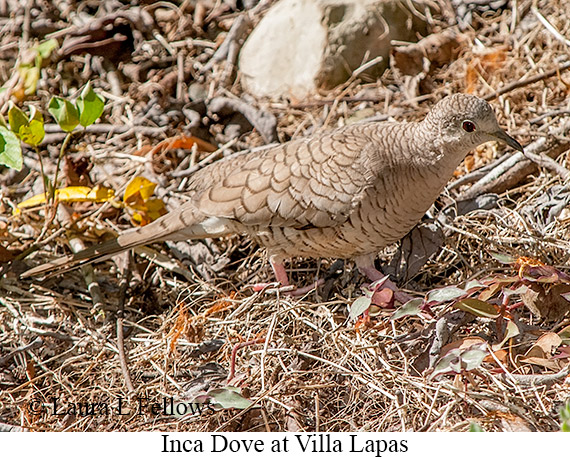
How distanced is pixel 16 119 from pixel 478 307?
2086 mm

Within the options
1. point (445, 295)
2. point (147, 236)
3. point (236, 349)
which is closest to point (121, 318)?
point (147, 236)

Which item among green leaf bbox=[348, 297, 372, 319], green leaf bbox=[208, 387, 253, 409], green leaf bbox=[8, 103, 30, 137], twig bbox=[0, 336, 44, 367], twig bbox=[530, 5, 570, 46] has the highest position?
twig bbox=[530, 5, 570, 46]

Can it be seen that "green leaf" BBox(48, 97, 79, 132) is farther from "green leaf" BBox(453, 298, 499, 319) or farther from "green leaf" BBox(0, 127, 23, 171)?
"green leaf" BBox(453, 298, 499, 319)

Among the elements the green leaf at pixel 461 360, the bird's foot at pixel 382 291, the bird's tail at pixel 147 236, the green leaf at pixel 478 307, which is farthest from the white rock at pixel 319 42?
the green leaf at pixel 461 360

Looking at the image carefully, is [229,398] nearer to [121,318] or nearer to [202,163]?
[121,318]

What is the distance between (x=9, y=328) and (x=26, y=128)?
37.0 inches

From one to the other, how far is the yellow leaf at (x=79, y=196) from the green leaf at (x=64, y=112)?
0.69m

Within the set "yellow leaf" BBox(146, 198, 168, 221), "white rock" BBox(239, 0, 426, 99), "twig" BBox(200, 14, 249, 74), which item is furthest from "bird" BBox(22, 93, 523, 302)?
"twig" BBox(200, 14, 249, 74)

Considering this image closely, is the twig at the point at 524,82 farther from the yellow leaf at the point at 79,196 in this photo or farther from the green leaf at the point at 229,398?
the green leaf at the point at 229,398

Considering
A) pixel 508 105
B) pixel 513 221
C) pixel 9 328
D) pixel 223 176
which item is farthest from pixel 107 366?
pixel 508 105

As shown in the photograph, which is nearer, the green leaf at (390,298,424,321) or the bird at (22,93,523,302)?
the green leaf at (390,298,424,321)

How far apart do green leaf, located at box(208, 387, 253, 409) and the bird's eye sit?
1.49 meters

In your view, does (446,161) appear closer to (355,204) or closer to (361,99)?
(355,204)

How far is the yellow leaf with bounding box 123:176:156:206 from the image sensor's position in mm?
3668
